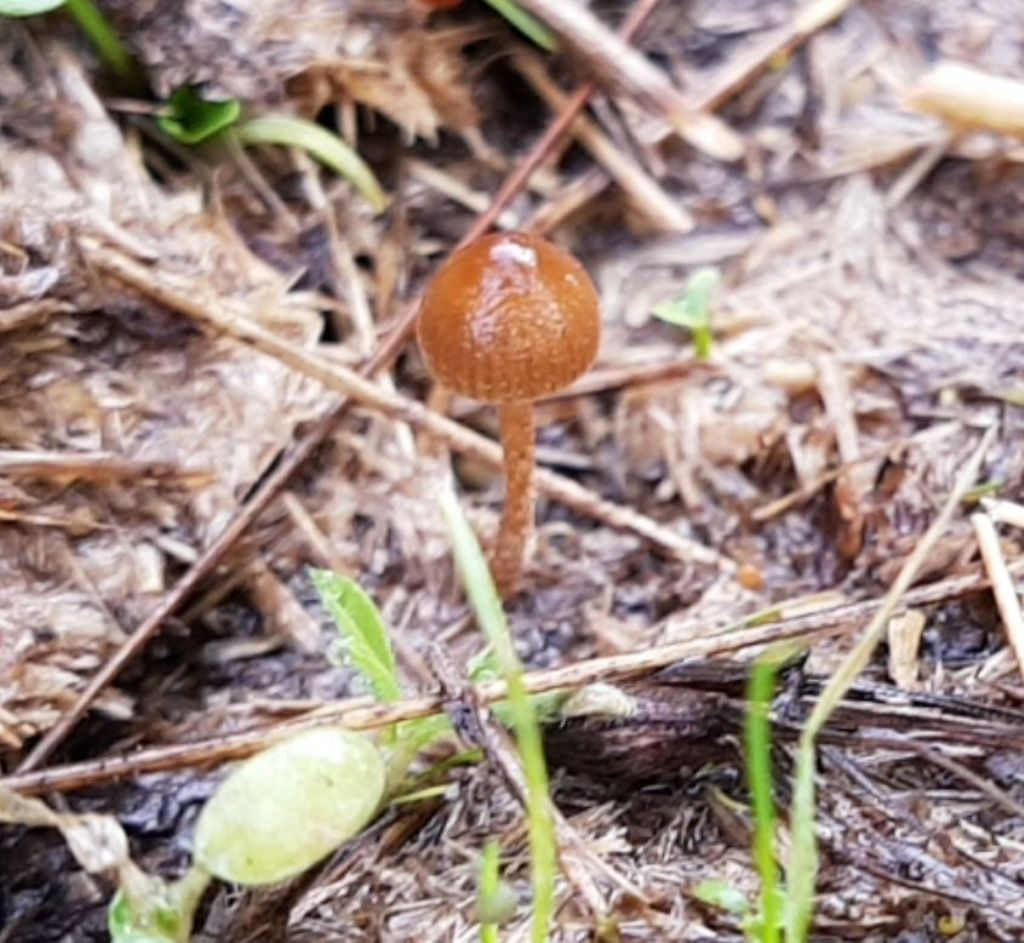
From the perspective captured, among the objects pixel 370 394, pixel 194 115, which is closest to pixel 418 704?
pixel 370 394

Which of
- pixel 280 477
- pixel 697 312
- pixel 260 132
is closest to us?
pixel 280 477

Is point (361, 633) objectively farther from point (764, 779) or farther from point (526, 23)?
point (526, 23)

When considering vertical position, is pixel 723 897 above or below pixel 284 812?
below

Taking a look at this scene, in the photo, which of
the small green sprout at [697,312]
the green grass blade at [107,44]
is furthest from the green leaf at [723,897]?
the green grass blade at [107,44]

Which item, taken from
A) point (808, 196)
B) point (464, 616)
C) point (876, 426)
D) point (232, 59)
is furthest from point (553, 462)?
point (232, 59)

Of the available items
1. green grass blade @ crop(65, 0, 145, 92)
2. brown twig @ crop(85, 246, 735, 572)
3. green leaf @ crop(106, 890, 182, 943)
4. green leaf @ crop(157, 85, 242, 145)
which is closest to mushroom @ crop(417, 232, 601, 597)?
brown twig @ crop(85, 246, 735, 572)
